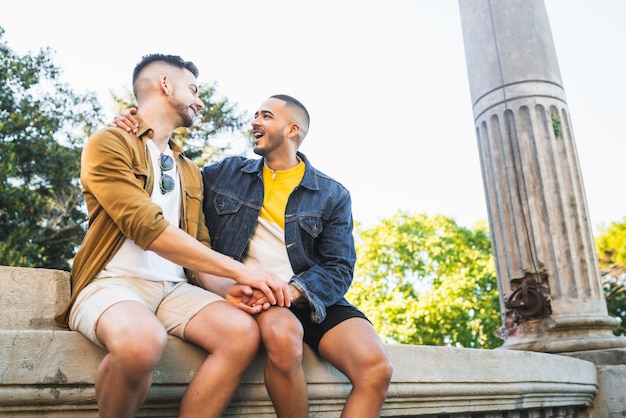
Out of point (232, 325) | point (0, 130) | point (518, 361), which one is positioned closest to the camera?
point (232, 325)

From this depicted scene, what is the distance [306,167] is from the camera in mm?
3430

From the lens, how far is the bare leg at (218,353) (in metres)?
2.19

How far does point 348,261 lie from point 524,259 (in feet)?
11.2

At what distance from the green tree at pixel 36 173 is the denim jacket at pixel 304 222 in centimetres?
1040

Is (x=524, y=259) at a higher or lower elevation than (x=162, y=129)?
lower

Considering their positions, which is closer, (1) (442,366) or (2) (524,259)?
(1) (442,366)

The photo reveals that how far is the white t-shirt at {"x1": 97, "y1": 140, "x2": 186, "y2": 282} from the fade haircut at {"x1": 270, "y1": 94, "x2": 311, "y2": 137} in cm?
93

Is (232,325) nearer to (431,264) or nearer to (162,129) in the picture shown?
(162,129)

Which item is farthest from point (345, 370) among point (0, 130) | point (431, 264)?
point (431, 264)

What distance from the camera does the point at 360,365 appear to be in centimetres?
264

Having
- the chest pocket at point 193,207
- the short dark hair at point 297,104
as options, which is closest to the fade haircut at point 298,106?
the short dark hair at point 297,104

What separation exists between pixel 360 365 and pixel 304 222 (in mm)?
804

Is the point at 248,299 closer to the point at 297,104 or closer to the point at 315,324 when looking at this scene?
the point at 315,324

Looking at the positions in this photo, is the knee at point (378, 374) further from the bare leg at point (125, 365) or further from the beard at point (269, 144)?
the beard at point (269, 144)
